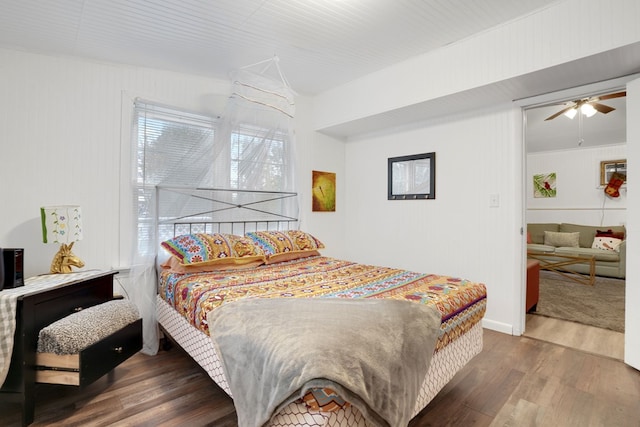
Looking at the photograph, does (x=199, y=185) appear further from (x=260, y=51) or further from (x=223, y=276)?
(x=260, y=51)

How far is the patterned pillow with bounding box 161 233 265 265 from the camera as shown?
244cm

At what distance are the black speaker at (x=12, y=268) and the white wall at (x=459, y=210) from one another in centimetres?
335

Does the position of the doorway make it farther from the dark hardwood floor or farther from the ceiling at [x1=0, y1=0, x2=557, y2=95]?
the ceiling at [x1=0, y1=0, x2=557, y2=95]

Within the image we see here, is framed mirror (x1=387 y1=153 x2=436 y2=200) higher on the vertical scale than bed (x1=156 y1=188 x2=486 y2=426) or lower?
higher

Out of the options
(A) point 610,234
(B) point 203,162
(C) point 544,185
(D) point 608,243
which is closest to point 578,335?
(D) point 608,243

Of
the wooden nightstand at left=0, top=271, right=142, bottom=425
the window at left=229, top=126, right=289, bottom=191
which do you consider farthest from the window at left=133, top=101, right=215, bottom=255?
the wooden nightstand at left=0, top=271, right=142, bottom=425

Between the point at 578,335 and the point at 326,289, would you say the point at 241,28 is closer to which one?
the point at 326,289

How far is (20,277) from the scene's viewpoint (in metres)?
1.95

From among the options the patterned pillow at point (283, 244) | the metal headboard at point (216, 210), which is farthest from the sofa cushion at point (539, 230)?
the metal headboard at point (216, 210)

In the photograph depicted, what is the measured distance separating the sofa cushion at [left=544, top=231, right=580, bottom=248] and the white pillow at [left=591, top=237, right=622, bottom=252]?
0.29 metres

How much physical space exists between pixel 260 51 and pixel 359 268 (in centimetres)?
210

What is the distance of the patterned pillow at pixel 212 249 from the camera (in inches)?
96.1

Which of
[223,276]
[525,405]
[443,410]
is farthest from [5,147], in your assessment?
[525,405]

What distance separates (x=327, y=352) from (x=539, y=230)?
6574 millimetres
